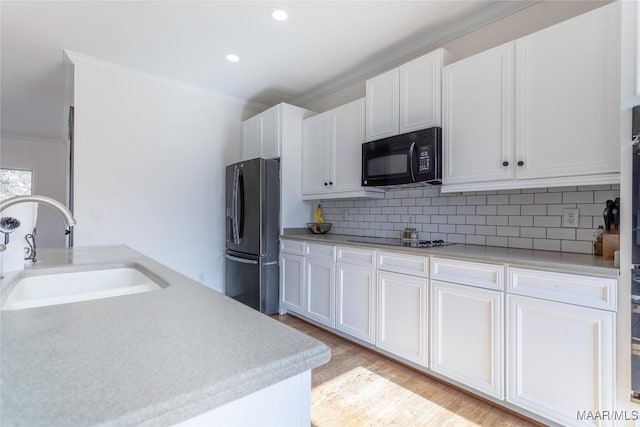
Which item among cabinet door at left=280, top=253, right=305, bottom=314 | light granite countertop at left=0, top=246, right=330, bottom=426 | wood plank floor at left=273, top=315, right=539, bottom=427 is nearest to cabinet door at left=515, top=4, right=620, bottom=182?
wood plank floor at left=273, top=315, right=539, bottom=427

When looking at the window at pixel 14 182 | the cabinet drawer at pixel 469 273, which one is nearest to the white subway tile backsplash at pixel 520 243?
the cabinet drawer at pixel 469 273

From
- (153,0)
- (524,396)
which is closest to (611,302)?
(524,396)

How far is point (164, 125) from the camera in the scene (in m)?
3.57

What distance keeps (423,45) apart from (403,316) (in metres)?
2.29

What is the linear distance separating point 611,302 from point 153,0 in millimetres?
3250

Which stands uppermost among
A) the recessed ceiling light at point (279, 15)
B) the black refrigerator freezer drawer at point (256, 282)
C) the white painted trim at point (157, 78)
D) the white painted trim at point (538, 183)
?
the recessed ceiling light at point (279, 15)

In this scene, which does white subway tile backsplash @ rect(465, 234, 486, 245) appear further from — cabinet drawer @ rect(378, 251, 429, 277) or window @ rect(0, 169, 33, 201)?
window @ rect(0, 169, 33, 201)

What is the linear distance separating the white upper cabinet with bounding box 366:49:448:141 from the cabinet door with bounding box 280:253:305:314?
1438mm

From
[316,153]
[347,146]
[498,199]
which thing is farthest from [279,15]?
[498,199]

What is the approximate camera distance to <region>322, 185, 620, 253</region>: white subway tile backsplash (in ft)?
6.38

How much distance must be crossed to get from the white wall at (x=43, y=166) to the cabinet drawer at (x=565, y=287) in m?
6.95

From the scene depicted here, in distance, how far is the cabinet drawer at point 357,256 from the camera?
8.19 ft

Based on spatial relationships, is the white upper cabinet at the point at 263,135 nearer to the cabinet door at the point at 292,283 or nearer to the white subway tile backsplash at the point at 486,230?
the cabinet door at the point at 292,283

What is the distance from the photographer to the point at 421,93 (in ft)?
8.05
